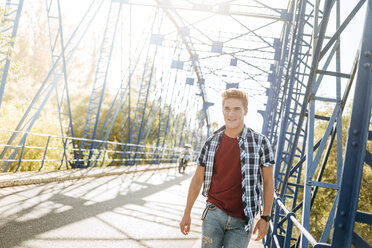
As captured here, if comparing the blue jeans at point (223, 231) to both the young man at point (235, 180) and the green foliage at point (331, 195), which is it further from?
the green foliage at point (331, 195)

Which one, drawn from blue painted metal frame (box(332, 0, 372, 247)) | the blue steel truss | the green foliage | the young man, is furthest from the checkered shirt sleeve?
the green foliage

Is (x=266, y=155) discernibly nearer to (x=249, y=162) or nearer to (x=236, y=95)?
(x=249, y=162)

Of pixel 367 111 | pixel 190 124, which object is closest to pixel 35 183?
pixel 367 111

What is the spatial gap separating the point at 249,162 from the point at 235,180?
17 centimetres

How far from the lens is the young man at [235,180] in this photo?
96.9 inches

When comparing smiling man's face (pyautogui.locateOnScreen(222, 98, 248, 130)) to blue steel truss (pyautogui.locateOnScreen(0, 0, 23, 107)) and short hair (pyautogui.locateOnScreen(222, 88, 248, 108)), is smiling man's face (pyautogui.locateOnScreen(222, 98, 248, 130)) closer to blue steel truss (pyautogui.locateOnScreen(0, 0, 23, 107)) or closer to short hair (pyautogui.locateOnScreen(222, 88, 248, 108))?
short hair (pyautogui.locateOnScreen(222, 88, 248, 108))

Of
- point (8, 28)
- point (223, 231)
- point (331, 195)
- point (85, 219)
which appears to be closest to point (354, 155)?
point (223, 231)

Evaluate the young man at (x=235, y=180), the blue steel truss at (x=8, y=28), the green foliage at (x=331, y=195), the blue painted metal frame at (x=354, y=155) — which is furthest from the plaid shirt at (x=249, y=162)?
the green foliage at (x=331, y=195)

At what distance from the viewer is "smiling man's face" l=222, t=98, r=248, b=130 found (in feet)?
8.54

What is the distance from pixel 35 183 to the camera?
27.5 ft

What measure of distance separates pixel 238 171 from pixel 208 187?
31cm

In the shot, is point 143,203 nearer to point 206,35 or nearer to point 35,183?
point 35,183

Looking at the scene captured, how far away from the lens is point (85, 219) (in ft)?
19.3

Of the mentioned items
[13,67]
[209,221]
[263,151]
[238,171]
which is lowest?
[209,221]
